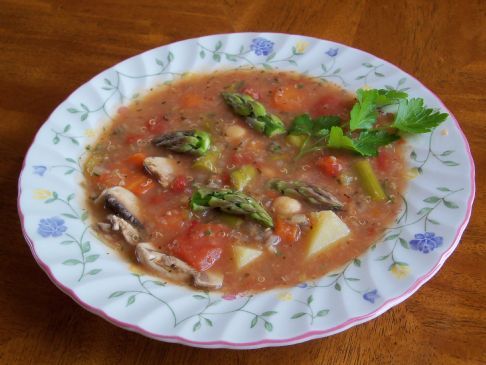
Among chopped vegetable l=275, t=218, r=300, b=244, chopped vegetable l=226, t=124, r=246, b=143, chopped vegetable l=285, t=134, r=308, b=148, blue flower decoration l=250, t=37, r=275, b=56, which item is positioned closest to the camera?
chopped vegetable l=275, t=218, r=300, b=244

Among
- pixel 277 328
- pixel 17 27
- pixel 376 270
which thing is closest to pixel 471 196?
pixel 376 270

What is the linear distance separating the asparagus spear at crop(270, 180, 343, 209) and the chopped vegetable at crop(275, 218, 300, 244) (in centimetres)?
21

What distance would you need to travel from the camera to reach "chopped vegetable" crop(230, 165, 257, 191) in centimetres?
363

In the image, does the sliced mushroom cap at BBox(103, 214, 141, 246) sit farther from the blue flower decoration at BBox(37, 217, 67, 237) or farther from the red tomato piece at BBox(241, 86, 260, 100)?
the red tomato piece at BBox(241, 86, 260, 100)

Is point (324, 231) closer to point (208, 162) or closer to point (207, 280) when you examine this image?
point (207, 280)

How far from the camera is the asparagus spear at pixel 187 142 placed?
12.6 feet

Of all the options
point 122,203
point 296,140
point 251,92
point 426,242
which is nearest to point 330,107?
point 296,140

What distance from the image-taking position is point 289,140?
393cm

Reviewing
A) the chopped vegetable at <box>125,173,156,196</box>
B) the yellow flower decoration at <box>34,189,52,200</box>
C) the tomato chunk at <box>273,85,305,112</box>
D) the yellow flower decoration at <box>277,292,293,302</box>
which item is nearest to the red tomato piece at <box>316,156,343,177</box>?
the tomato chunk at <box>273,85,305,112</box>

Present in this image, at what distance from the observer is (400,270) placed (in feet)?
9.71

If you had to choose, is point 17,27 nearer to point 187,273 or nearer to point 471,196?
point 187,273

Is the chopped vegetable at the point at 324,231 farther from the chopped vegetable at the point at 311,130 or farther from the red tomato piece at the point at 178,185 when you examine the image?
the red tomato piece at the point at 178,185

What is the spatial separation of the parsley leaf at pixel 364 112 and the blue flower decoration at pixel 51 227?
1950 millimetres

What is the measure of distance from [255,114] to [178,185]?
82cm
